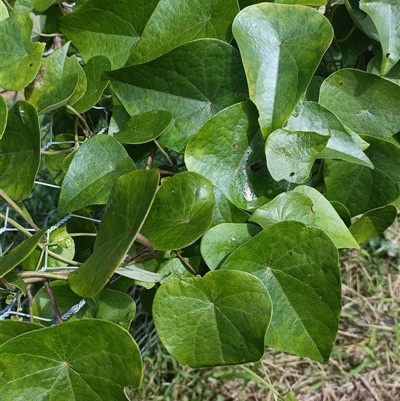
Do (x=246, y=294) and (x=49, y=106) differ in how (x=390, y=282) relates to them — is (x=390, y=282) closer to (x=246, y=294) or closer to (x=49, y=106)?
(x=246, y=294)

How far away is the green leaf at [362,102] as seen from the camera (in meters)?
0.61

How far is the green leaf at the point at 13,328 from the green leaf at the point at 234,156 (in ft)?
0.73

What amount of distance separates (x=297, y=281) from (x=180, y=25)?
0.32 m

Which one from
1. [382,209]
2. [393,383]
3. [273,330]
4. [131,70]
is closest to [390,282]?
[393,383]

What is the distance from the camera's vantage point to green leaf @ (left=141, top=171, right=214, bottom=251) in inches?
19.5

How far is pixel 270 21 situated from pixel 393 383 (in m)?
0.98

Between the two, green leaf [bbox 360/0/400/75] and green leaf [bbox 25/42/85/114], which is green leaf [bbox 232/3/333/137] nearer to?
green leaf [bbox 360/0/400/75]

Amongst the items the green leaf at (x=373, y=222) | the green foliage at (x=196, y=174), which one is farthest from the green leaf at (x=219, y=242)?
the green leaf at (x=373, y=222)

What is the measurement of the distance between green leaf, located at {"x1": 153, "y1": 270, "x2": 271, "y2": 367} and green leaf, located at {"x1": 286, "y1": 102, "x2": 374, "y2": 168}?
0.58 ft

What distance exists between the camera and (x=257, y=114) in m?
0.56

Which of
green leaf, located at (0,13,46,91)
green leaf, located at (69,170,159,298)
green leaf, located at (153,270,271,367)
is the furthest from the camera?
green leaf, located at (0,13,46,91)

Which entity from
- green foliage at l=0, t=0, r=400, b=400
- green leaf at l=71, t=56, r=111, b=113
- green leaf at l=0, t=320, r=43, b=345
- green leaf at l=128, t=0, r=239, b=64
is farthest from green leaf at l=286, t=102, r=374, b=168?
green leaf at l=0, t=320, r=43, b=345

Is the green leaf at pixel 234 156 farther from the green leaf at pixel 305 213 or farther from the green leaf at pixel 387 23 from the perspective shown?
the green leaf at pixel 387 23

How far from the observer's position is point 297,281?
0.53 m
